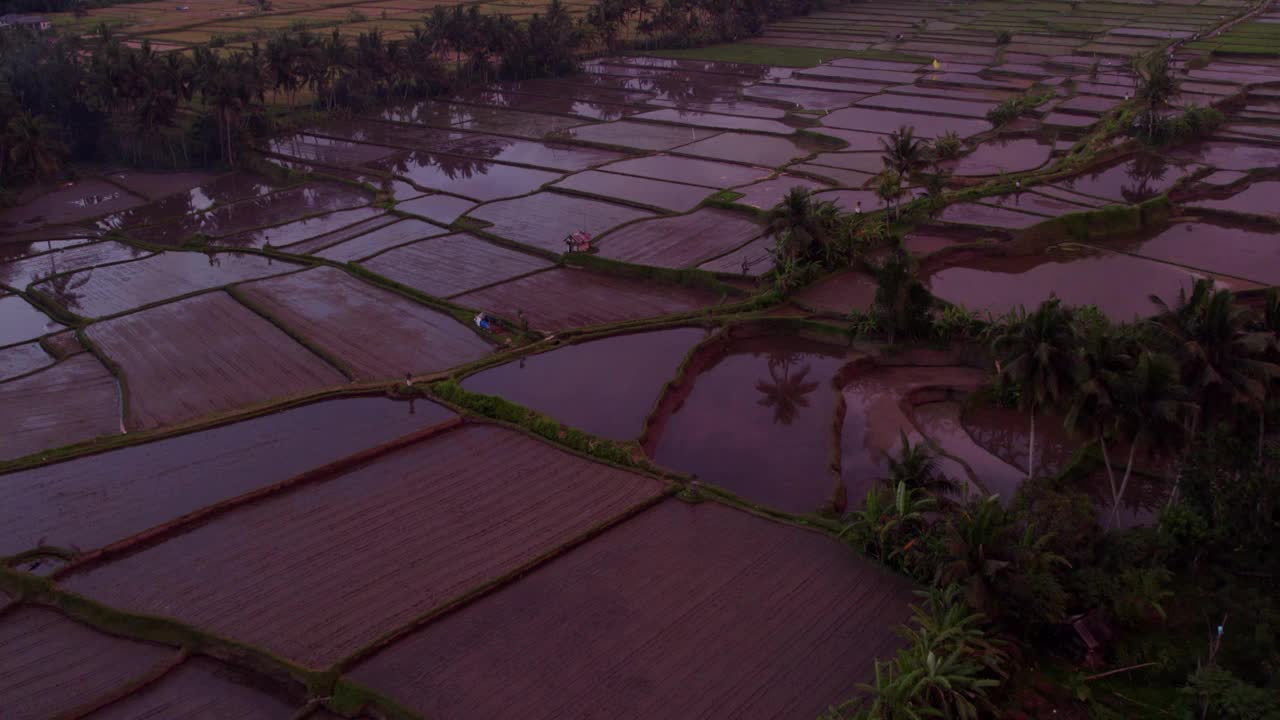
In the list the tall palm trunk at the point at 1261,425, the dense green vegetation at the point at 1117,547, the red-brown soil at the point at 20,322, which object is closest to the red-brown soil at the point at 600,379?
the dense green vegetation at the point at 1117,547

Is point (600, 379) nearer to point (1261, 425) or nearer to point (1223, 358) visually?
point (1223, 358)

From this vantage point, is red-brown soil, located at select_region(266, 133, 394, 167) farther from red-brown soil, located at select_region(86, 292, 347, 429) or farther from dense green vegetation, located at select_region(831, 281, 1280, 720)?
dense green vegetation, located at select_region(831, 281, 1280, 720)

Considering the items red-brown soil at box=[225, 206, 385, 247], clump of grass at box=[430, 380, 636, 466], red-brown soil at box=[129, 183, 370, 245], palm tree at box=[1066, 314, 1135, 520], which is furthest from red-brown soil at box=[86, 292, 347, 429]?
palm tree at box=[1066, 314, 1135, 520]

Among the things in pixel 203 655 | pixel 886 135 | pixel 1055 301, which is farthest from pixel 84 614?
pixel 886 135

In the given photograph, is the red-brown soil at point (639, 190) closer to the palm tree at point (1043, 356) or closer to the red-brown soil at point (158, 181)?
the red-brown soil at point (158, 181)

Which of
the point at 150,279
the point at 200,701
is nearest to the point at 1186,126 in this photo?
the point at 150,279

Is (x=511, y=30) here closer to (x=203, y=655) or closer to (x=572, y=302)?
(x=572, y=302)
